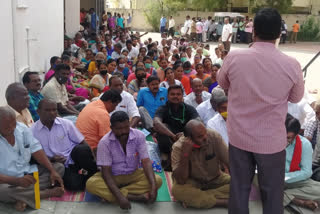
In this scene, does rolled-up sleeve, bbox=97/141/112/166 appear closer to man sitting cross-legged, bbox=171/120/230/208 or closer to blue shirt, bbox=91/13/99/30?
man sitting cross-legged, bbox=171/120/230/208

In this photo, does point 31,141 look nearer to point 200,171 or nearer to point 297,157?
point 200,171


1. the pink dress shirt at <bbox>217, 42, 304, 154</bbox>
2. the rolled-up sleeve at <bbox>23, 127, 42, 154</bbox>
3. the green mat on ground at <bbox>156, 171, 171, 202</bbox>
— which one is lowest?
the green mat on ground at <bbox>156, 171, 171, 202</bbox>

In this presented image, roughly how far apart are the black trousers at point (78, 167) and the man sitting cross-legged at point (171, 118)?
1.11m

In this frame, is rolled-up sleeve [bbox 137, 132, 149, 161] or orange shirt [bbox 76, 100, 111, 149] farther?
orange shirt [bbox 76, 100, 111, 149]

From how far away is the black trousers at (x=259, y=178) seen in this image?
2400 millimetres

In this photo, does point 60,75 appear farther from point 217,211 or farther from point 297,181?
point 297,181

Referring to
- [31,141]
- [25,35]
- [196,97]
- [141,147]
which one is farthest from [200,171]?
[25,35]

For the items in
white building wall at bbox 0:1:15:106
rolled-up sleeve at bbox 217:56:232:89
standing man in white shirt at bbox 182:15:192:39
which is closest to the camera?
rolled-up sleeve at bbox 217:56:232:89

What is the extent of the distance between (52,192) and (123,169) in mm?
721

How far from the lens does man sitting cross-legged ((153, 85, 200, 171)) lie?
15.8 ft

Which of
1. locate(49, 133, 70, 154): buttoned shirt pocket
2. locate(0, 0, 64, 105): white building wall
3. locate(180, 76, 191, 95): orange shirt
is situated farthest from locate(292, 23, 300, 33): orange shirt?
locate(49, 133, 70, 154): buttoned shirt pocket

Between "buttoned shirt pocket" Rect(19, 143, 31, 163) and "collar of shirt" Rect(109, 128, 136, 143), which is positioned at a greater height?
"collar of shirt" Rect(109, 128, 136, 143)

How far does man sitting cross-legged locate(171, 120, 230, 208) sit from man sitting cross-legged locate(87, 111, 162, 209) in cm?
28

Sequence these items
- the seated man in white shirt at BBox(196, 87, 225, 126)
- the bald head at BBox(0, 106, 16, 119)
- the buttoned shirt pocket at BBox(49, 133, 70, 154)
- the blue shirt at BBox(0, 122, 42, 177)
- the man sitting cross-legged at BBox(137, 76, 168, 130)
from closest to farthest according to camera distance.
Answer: the bald head at BBox(0, 106, 16, 119), the blue shirt at BBox(0, 122, 42, 177), the buttoned shirt pocket at BBox(49, 133, 70, 154), the seated man in white shirt at BBox(196, 87, 225, 126), the man sitting cross-legged at BBox(137, 76, 168, 130)
